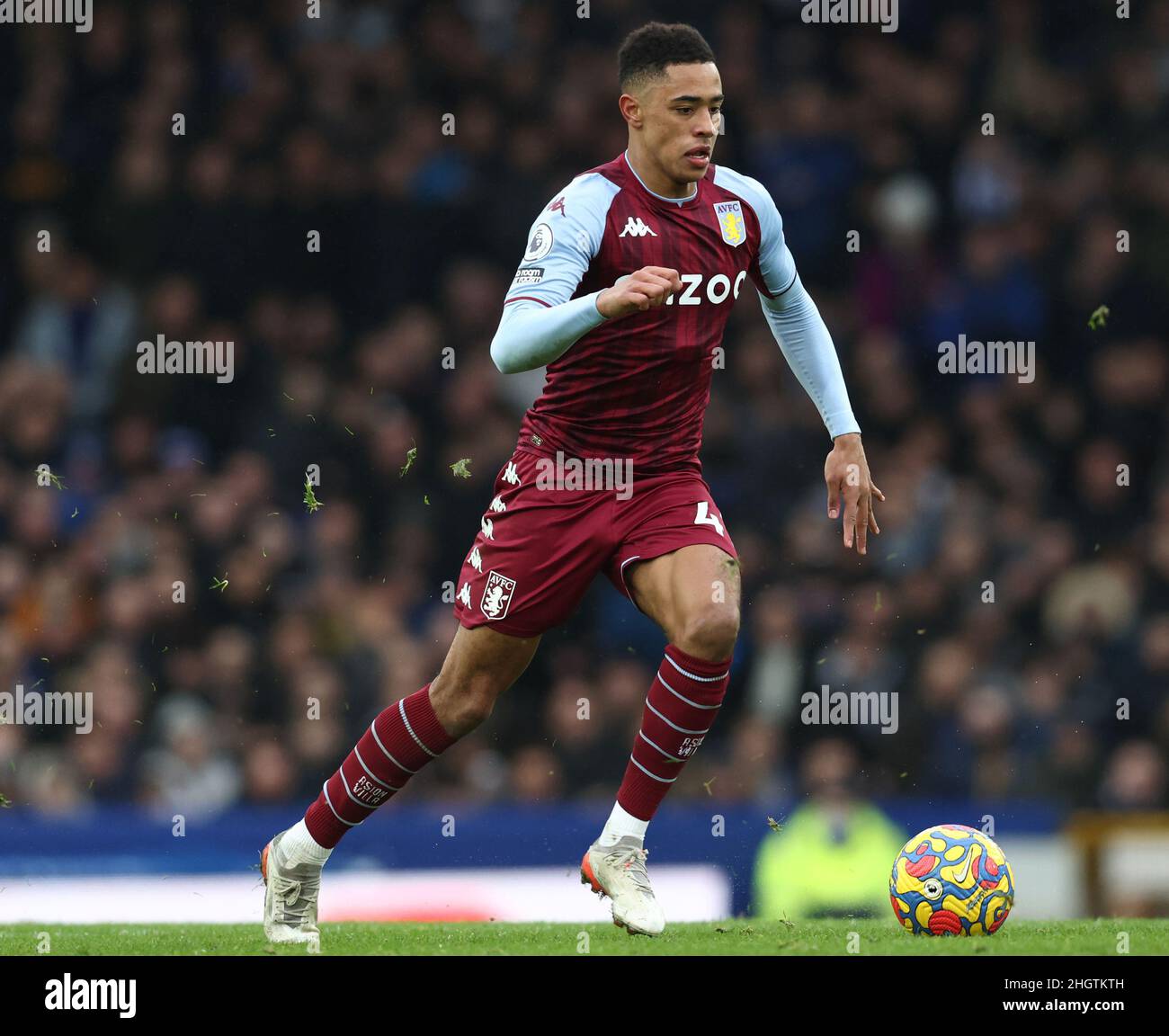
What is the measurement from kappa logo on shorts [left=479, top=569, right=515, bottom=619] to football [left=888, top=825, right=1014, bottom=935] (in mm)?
1414

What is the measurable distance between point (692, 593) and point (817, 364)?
1034 millimetres

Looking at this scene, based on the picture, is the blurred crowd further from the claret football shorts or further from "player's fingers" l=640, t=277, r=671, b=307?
"player's fingers" l=640, t=277, r=671, b=307

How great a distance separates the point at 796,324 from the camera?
19.3 ft

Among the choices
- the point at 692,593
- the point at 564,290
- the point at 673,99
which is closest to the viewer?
the point at 564,290

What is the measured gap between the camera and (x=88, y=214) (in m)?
11.0

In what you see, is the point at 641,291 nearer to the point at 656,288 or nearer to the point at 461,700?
the point at 656,288

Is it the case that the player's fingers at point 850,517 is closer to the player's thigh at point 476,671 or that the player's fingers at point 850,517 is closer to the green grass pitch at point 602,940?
the player's thigh at point 476,671

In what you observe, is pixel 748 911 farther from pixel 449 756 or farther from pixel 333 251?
pixel 333 251

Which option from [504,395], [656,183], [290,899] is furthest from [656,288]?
[504,395]

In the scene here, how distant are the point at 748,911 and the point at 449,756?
6.58ft

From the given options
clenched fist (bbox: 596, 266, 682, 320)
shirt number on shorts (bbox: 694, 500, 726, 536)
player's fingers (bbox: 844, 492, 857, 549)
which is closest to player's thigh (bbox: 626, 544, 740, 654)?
shirt number on shorts (bbox: 694, 500, 726, 536)

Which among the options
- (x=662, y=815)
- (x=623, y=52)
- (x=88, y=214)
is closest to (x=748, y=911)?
(x=662, y=815)

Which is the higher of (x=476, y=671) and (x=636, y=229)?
(x=636, y=229)

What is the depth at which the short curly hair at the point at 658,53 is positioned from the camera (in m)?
5.40
